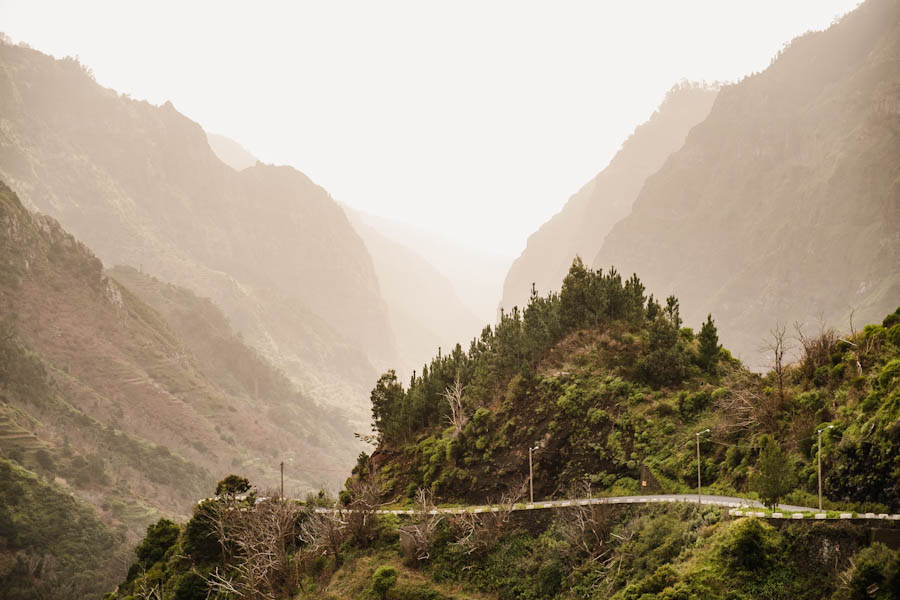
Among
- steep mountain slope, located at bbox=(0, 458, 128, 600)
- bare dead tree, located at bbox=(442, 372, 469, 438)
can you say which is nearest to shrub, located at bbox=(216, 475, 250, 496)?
bare dead tree, located at bbox=(442, 372, 469, 438)

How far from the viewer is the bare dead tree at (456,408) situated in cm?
5184

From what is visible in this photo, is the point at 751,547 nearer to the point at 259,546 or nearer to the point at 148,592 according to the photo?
the point at 259,546

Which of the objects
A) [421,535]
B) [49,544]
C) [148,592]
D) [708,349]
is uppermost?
[708,349]

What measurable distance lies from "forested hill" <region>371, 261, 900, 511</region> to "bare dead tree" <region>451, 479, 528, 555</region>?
3.97 m

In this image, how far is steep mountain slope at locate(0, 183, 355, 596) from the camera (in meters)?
111

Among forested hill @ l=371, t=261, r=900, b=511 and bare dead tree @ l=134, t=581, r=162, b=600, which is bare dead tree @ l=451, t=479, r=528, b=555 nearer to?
forested hill @ l=371, t=261, r=900, b=511

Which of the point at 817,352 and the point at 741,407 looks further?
the point at 817,352

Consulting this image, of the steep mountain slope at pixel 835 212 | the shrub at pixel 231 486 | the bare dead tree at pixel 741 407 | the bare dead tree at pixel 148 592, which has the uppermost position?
the steep mountain slope at pixel 835 212

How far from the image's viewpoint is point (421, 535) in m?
41.7

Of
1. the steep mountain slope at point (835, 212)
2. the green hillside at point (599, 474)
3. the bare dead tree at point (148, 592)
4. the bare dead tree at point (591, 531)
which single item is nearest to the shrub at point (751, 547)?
the green hillside at point (599, 474)

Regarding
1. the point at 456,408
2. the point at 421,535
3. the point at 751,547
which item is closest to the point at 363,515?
the point at 421,535

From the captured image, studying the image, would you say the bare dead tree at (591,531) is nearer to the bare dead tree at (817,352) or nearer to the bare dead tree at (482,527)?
the bare dead tree at (482,527)

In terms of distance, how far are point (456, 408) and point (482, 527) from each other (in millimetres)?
16382

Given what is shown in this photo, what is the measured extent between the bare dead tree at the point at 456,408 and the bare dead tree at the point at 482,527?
956 centimetres
